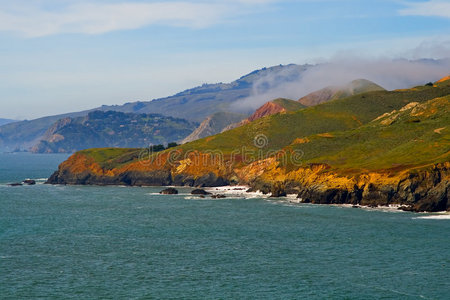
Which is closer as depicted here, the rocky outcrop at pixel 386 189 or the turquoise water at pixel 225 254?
the turquoise water at pixel 225 254

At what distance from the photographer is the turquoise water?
8400 centimetres

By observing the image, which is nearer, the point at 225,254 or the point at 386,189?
the point at 225,254

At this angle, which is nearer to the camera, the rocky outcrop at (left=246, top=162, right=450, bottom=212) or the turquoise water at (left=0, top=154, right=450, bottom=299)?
the turquoise water at (left=0, top=154, right=450, bottom=299)

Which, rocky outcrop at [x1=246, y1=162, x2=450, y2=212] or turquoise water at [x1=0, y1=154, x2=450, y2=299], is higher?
rocky outcrop at [x1=246, y1=162, x2=450, y2=212]

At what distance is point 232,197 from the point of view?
18950 centimetres

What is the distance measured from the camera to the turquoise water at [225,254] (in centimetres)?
8400

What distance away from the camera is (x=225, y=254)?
104938 mm

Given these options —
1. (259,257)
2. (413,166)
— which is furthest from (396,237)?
(413,166)

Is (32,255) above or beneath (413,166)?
beneath

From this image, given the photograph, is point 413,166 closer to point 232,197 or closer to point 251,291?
point 232,197

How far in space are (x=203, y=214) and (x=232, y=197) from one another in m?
38.0

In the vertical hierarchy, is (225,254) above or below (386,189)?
below

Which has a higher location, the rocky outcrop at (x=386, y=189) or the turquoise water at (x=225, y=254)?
the rocky outcrop at (x=386, y=189)

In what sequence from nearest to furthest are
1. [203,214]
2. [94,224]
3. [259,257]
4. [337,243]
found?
[259,257], [337,243], [94,224], [203,214]
